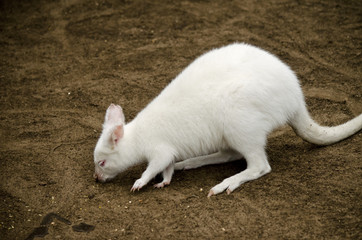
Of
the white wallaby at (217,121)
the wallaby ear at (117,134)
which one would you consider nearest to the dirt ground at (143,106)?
the white wallaby at (217,121)

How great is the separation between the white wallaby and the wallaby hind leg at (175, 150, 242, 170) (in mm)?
133

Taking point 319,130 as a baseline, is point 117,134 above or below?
below

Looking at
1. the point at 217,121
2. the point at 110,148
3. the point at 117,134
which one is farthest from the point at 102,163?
the point at 217,121

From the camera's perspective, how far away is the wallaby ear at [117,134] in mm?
4250

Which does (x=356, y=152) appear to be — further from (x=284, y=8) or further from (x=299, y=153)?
(x=284, y=8)

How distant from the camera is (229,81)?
4.15 m

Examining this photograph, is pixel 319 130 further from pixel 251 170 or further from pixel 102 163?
pixel 102 163

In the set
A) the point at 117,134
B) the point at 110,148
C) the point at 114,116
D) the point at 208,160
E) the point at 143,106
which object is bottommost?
the point at 143,106

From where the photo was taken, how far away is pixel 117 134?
Result: 430cm

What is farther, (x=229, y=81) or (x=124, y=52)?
(x=124, y=52)

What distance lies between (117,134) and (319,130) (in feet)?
6.28

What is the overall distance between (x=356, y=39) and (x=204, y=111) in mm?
3425

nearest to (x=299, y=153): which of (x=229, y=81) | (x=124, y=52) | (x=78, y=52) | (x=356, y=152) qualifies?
(x=356, y=152)

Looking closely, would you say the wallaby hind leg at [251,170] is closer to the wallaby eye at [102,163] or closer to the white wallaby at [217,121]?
the white wallaby at [217,121]
